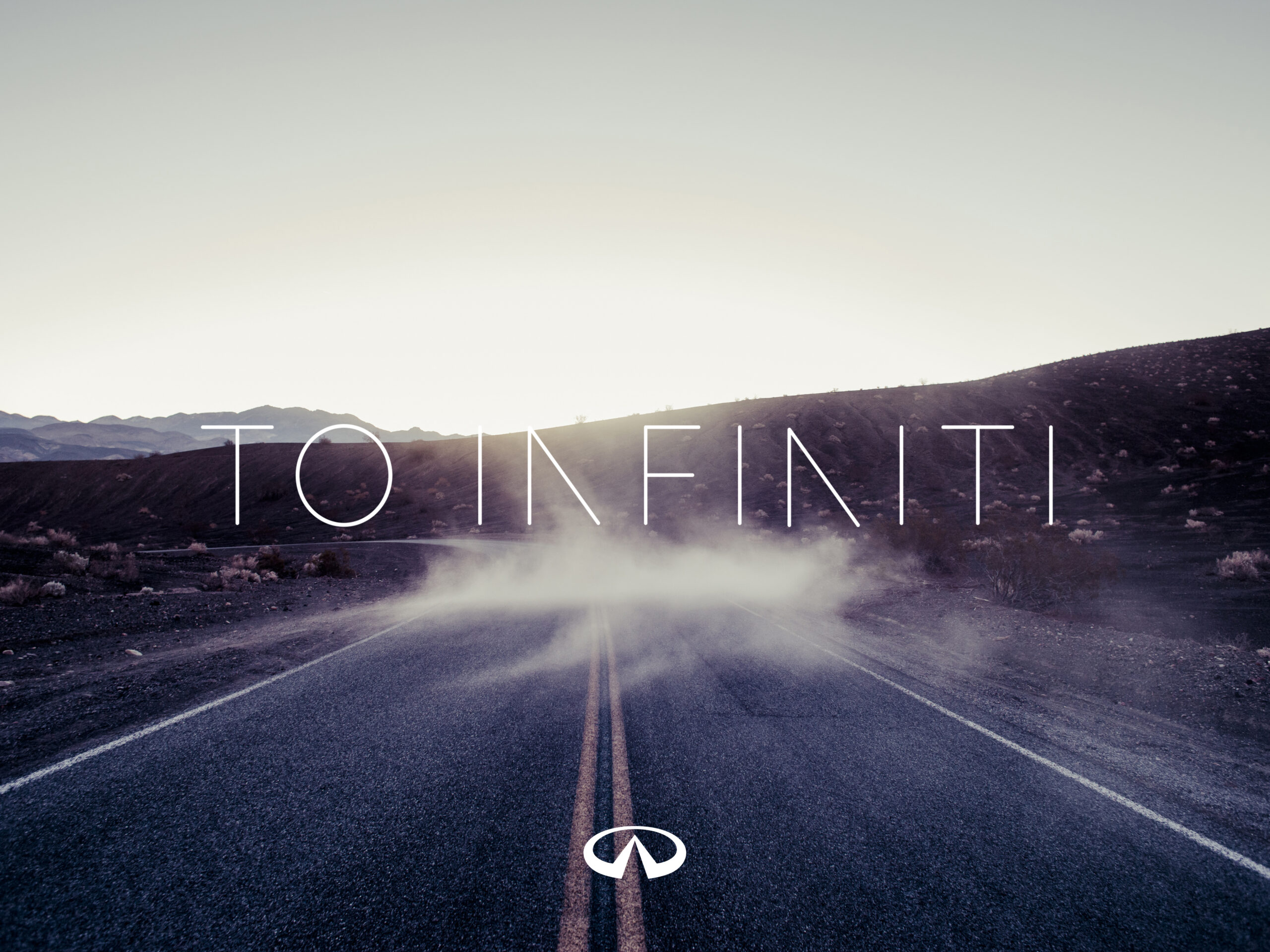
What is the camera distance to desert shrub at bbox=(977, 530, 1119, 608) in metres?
13.9

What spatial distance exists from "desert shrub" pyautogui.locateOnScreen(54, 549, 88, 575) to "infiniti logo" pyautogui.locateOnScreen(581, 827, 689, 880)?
672 inches

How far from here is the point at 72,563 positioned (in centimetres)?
1437

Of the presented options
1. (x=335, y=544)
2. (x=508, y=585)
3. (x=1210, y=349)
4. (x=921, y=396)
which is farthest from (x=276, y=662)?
(x=1210, y=349)

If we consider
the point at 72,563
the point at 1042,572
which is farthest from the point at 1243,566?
the point at 72,563

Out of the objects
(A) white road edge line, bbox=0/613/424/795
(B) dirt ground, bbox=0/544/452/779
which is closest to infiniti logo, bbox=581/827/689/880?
(A) white road edge line, bbox=0/613/424/795

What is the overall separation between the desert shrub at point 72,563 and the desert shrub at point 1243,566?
2844cm

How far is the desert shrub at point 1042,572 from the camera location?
13.9 metres

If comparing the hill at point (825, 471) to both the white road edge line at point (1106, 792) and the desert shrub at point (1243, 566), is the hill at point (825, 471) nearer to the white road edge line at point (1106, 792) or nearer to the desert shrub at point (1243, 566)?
the desert shrub at point (1243, 566)

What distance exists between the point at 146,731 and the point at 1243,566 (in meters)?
21.6

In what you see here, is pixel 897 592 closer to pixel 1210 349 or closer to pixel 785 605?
pixel 785 605

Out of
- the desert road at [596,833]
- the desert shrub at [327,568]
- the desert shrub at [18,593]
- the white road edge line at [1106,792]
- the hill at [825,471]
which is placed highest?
the hill at [825,471]

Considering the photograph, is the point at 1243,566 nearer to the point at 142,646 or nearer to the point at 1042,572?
the point at 1042,572

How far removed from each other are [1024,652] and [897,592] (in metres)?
6.76

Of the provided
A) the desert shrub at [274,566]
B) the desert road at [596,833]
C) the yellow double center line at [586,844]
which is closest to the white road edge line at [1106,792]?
the desert road at [596,833]
